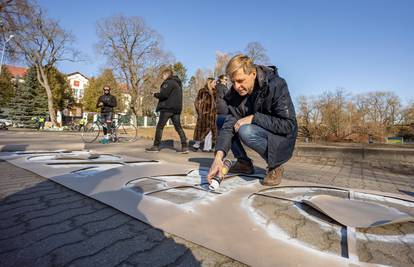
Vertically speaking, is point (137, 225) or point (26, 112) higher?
point (26, 112)

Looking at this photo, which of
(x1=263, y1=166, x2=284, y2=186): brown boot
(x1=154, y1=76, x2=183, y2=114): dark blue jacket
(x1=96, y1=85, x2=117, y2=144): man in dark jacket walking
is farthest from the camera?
(x1=96, y1=85, x2=117, y2=144): man in dark jacket walking

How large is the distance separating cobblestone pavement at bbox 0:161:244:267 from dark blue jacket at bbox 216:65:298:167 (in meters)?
0.98

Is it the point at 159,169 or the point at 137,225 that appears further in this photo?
the point at 159,169

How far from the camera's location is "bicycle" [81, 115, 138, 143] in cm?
774

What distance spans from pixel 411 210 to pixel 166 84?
14.3ft

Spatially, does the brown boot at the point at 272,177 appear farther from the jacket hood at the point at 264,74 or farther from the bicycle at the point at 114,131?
the bicycle at the point at 114,131

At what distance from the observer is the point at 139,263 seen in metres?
1.08

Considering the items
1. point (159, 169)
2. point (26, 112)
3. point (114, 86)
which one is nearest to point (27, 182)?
point (159, 169)

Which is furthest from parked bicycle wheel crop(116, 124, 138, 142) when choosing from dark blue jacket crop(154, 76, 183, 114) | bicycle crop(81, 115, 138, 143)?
dark blue jacket crop(154, 76, 183, 114)

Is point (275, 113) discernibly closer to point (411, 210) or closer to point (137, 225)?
point (411, 210)

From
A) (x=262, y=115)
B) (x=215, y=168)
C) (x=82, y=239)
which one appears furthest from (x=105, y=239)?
(x=262, y=115)

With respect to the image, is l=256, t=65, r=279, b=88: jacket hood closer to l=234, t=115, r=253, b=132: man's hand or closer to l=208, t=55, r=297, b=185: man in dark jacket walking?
l=208, t=55, r=297, b=185: man in dark jacket walking

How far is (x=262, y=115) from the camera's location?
2311mm

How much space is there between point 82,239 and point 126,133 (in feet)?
25.3
